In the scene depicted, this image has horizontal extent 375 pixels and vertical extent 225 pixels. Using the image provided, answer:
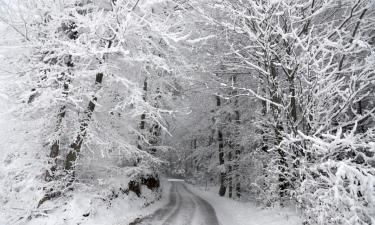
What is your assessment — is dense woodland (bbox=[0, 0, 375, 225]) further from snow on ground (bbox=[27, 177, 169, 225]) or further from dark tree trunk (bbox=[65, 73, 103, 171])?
snow on ground (bbox=[27, 177, 169, 225])

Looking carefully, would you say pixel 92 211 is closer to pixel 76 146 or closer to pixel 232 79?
pixel 76 146

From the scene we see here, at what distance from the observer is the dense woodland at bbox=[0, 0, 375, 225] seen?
6234mm

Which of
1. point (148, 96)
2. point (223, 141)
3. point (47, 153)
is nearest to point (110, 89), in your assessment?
point (47, 153)

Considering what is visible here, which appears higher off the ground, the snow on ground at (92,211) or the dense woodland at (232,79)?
the dense woodland at (232,79)

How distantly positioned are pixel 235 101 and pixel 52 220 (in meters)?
14.5

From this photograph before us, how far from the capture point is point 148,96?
60.1ft

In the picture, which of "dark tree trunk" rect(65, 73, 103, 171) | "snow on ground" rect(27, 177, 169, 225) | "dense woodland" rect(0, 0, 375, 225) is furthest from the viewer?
"dark tree trunk" rect(65, 73, 103, 171)

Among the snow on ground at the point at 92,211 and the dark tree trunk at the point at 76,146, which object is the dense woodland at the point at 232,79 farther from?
the snow on ground at the point at 92,211

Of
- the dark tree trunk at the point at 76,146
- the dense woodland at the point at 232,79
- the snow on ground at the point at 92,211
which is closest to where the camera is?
the dense woodland at the point at 232,79

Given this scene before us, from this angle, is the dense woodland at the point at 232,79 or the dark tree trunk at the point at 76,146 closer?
the dense woodland at the point at 232,79

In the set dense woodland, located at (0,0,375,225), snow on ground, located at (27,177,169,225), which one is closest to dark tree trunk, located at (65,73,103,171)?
dense woodland, located at (0,0,375,225)

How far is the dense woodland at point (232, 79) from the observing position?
245 inches

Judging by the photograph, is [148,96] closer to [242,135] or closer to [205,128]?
[242,135]

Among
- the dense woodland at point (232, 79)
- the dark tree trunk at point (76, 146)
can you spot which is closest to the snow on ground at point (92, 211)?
the dense woodland at point (232, 79)
